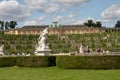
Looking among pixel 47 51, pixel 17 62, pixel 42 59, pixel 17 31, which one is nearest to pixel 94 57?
→ pixel 42 59

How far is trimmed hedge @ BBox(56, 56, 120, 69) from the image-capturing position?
63.1 feet

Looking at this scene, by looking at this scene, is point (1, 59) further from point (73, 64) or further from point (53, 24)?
point (53, 24)

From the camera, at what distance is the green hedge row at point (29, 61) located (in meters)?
21.8

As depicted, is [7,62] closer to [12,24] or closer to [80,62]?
[80,62]

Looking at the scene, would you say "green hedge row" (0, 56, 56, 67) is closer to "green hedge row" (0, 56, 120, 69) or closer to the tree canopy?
"green hedge row" (0, 56, 120, 69)

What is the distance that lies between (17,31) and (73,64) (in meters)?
113

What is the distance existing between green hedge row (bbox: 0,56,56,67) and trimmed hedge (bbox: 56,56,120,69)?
169cm

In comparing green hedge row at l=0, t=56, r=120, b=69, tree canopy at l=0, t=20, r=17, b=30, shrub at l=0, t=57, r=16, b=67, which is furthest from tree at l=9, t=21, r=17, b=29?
green hedge row at l=0, t=56, r=120, b=69

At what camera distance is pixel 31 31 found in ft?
448

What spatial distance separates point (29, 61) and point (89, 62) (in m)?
4.42

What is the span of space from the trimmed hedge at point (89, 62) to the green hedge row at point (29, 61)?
5.53ft

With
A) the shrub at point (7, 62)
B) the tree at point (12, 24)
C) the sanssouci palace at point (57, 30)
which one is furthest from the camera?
the tree at point (12, 24)

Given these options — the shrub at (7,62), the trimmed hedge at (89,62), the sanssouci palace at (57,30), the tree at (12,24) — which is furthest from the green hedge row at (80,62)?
the tree at (12,24)

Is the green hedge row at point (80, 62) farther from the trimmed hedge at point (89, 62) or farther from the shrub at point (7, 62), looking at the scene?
the shrub at point (7, 62)
